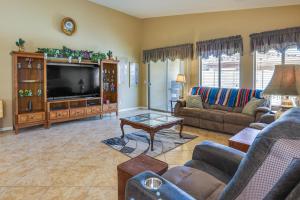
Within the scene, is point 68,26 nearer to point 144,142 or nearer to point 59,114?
point 59,114

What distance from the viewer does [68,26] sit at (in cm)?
539

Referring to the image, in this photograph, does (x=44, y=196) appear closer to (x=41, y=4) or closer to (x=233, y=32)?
(x=41, y=4)

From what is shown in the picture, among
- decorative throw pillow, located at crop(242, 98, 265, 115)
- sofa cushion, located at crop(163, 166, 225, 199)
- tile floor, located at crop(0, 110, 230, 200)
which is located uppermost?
decorative throw pillow, located at crop(242, 98, 265, 115)

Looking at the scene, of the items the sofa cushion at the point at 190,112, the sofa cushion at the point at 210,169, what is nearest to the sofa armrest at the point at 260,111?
the sofa cushion at the point at 190,112

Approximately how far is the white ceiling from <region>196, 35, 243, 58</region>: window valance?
76 centimetres

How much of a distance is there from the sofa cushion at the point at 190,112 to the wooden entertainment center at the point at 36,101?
7.65 feet

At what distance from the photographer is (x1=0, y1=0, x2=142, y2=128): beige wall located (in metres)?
4.48

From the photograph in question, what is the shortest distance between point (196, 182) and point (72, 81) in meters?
4.64

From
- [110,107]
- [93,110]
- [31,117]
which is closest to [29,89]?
[31,117]

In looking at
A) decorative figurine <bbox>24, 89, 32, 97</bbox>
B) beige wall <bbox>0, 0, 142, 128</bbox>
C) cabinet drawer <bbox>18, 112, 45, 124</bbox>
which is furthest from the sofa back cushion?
decorative figurine <bbox>24, 89, 32, 97</bbox>

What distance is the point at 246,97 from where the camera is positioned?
15.3 feet

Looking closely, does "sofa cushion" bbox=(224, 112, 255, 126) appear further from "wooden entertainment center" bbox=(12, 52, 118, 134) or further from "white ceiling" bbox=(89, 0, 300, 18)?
"wooden entertainment center" bbox=(12, 52, 118, 134)

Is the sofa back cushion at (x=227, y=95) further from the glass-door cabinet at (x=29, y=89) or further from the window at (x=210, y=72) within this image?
the glass-door cabinet at (x=29, y=89)

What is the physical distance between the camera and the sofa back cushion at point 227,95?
15.3 feet
